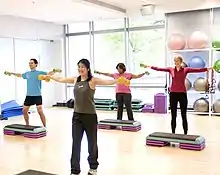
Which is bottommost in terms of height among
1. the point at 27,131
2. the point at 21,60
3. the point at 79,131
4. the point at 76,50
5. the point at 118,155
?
the point at 118,155

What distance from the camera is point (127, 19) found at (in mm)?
10641

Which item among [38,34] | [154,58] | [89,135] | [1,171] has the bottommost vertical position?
[1,171]

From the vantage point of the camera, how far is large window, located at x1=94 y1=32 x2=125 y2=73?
36.2ft

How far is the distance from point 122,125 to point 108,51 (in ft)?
16.1

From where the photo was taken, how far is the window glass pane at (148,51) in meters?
10.4

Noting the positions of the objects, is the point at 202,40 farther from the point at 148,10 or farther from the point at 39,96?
the point at 39,96

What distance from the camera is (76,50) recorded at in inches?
Answer: 474

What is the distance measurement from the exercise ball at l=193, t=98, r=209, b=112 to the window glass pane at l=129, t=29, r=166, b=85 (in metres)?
1.57

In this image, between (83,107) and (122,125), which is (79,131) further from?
(122,125)

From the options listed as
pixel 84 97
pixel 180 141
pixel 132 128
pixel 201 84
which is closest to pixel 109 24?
pixel 201 84

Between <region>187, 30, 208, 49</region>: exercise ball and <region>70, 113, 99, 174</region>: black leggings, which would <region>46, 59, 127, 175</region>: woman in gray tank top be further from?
<region>187, 30, 208, 49</region>: exercise ball

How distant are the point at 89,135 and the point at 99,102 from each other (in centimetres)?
687

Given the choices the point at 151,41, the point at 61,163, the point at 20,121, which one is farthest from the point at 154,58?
the point at 61,163

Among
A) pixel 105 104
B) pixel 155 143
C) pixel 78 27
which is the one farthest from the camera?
pixel 78 27
